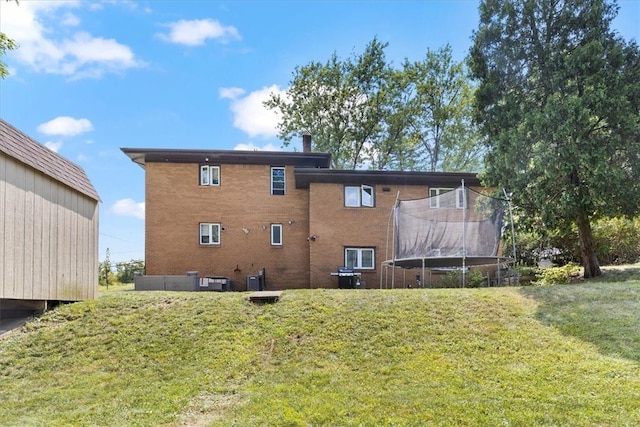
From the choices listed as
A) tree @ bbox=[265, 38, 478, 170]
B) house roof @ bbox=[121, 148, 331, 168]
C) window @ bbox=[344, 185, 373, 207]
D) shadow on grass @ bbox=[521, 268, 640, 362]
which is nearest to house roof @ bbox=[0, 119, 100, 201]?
house roof @ bbox=[121, 148, 331, 168]

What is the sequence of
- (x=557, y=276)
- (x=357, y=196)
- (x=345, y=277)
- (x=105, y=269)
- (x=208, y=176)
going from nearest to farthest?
(x=557, y=276) < (x=345, y=277) < (x=357, y=196) < (x=208, y=176) < (x=105, y=269)

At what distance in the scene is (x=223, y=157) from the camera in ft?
60.5

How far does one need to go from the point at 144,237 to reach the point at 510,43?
1500 centimetres

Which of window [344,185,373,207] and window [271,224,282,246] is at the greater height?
window [344,185,373,207]

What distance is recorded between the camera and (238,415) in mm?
5676

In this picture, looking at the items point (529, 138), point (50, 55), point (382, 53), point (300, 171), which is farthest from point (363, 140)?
point (50, 55)

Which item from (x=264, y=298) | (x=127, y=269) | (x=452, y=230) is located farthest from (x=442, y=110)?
(x=264, y=298)

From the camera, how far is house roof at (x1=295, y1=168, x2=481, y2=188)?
1758 centimetres

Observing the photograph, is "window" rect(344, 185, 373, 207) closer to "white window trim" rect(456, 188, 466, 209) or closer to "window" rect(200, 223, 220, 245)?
"white window trim" rect(456, 188, 466, 209)

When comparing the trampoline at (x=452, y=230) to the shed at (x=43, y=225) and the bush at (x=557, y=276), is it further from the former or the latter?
the shed at (x=43, y=225)

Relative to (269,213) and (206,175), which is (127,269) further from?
(269,213)

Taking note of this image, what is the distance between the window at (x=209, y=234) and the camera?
60.3 ft

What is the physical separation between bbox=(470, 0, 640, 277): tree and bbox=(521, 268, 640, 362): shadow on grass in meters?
3.14

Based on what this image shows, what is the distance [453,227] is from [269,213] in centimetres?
813
